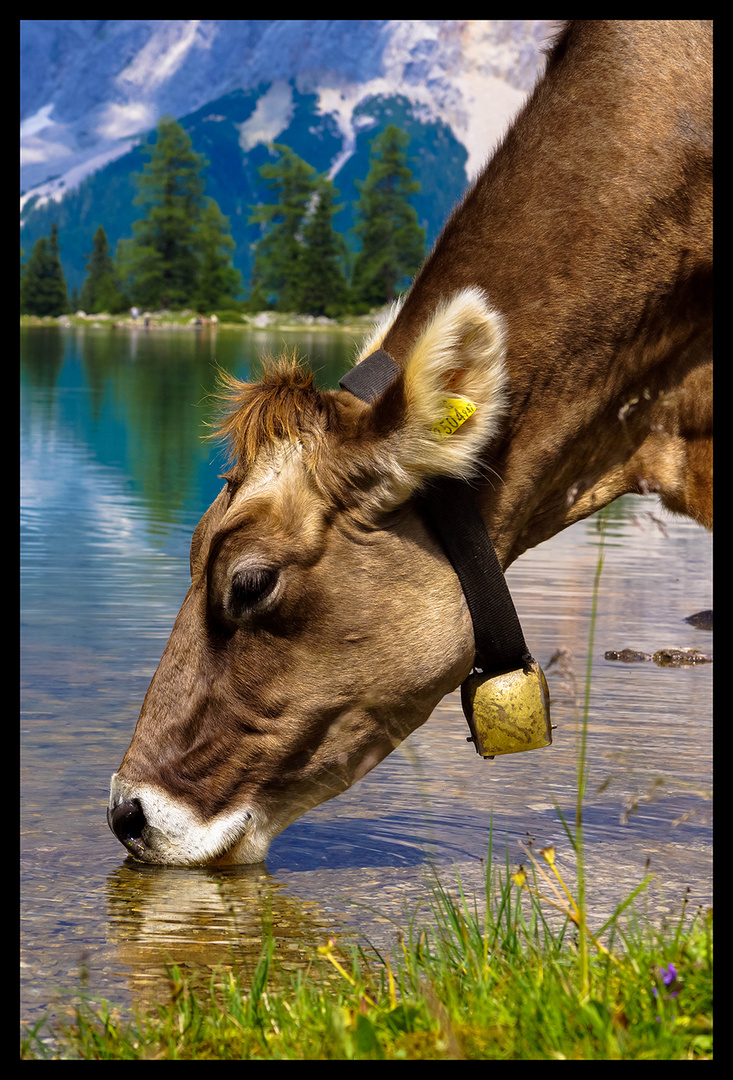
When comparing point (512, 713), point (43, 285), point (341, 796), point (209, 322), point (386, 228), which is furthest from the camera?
point (43, 285)

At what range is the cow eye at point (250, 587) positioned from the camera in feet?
14.3

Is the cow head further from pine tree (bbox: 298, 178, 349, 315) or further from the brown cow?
pine tree (bbox: 298, 178, 349, 315)

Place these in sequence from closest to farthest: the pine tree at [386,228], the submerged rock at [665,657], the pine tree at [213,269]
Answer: the submerged rock at [665,657] → the pine tree at [386,228] → the pine tree at [213,269]

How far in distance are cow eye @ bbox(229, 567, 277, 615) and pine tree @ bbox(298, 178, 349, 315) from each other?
434 feet

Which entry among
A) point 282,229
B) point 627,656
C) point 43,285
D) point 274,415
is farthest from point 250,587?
point 282,229

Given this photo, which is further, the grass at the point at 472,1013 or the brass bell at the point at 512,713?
the brass bell at the point at 512,713

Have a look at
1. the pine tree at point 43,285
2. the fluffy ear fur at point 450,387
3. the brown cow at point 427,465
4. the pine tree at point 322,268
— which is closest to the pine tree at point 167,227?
the pine tree at point 43,285

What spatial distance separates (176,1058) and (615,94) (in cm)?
357

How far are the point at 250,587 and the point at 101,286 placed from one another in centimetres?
17139

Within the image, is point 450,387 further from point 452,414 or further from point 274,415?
point 274,415

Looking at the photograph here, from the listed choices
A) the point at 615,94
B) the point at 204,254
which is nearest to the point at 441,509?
the point at 615,94

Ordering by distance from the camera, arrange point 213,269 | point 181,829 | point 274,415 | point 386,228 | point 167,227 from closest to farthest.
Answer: point 274,415
point 181,829
point 386,228
point 213,269
point 167,227

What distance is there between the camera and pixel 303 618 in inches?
174

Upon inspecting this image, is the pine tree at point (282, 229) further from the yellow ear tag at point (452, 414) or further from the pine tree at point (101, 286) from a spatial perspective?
the yellow ear tag at point (452, 414)
